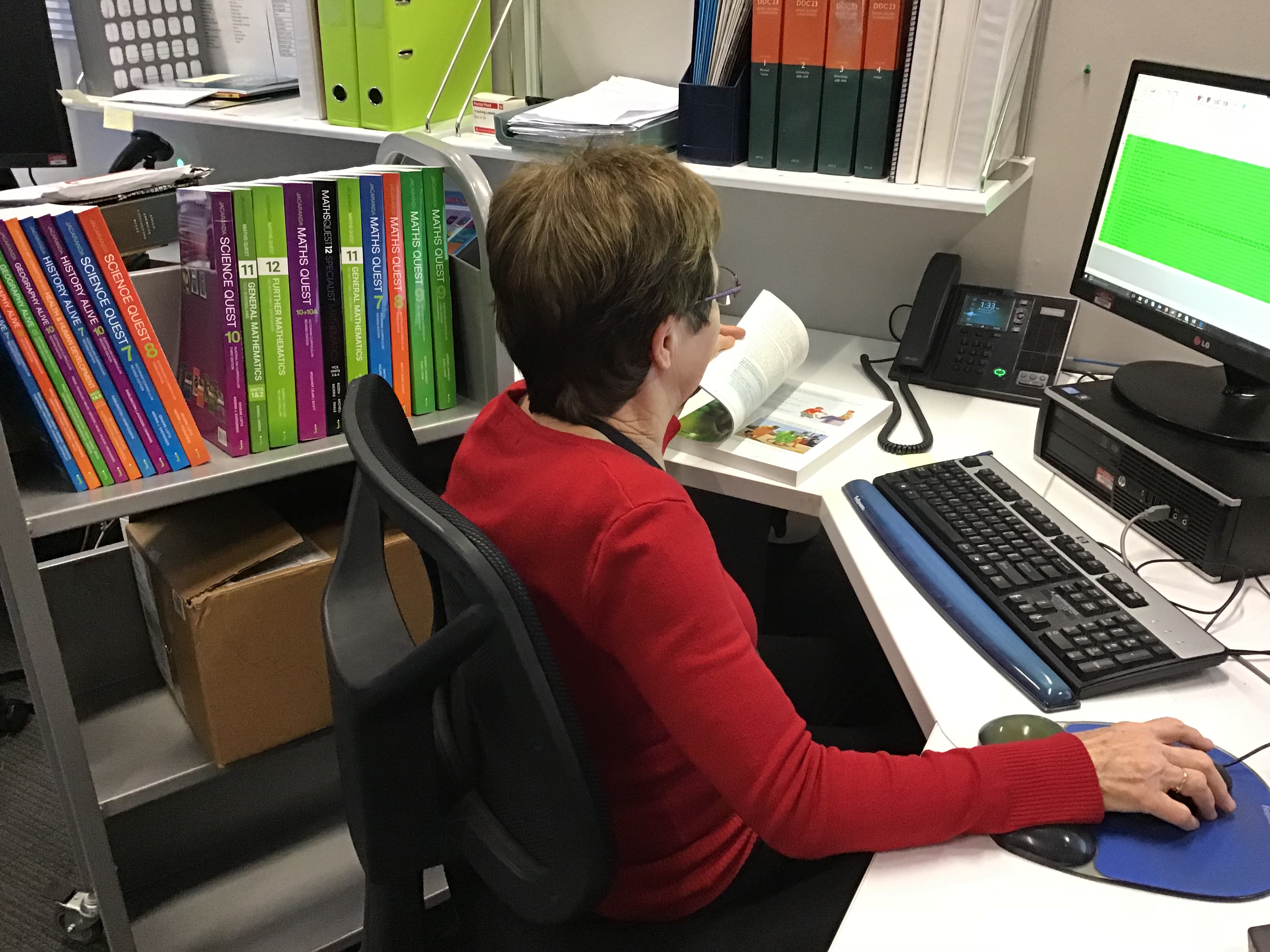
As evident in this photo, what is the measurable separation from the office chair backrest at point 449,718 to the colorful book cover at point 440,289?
0.58 metres

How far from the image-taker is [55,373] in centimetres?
129

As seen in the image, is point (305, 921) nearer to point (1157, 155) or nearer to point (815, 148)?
point (815, 148)

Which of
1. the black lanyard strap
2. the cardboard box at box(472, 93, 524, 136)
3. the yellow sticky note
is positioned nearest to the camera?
the black lanyard strap

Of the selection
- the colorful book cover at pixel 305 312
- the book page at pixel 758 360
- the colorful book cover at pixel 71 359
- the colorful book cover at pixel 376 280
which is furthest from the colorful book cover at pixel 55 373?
the book page at pixel 758 360

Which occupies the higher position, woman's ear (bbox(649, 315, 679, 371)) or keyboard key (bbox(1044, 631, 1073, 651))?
woman's ear (bbox(649, 315, 679, 371))

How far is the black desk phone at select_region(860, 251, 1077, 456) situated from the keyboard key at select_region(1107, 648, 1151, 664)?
2.09 feet

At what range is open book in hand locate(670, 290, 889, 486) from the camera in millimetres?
1415

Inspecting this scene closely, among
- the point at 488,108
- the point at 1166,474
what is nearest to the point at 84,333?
the point at 488,108

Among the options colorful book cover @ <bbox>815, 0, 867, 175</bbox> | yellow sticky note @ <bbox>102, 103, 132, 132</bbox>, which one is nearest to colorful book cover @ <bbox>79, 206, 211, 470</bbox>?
yellow sticky note @ <bbox>102, 103, 132, 132</bbox>

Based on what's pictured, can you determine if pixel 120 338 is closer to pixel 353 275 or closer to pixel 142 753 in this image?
pixel 353 275

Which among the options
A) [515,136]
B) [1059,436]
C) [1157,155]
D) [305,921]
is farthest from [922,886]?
[515,136]

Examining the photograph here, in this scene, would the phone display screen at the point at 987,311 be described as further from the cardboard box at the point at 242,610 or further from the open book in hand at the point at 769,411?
the cardboard box at the point at 242,610

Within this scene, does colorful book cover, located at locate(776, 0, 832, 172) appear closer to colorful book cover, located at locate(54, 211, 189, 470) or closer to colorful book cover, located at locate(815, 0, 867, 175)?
colorful book cover, located at locate(815, 0, 867, 175)

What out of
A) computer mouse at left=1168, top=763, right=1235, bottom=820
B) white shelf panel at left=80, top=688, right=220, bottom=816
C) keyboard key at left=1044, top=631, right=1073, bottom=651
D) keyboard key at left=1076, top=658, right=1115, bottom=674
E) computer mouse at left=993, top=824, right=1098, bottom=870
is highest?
keyboard key at left=1044, top=631, right=1073, bottom=651
